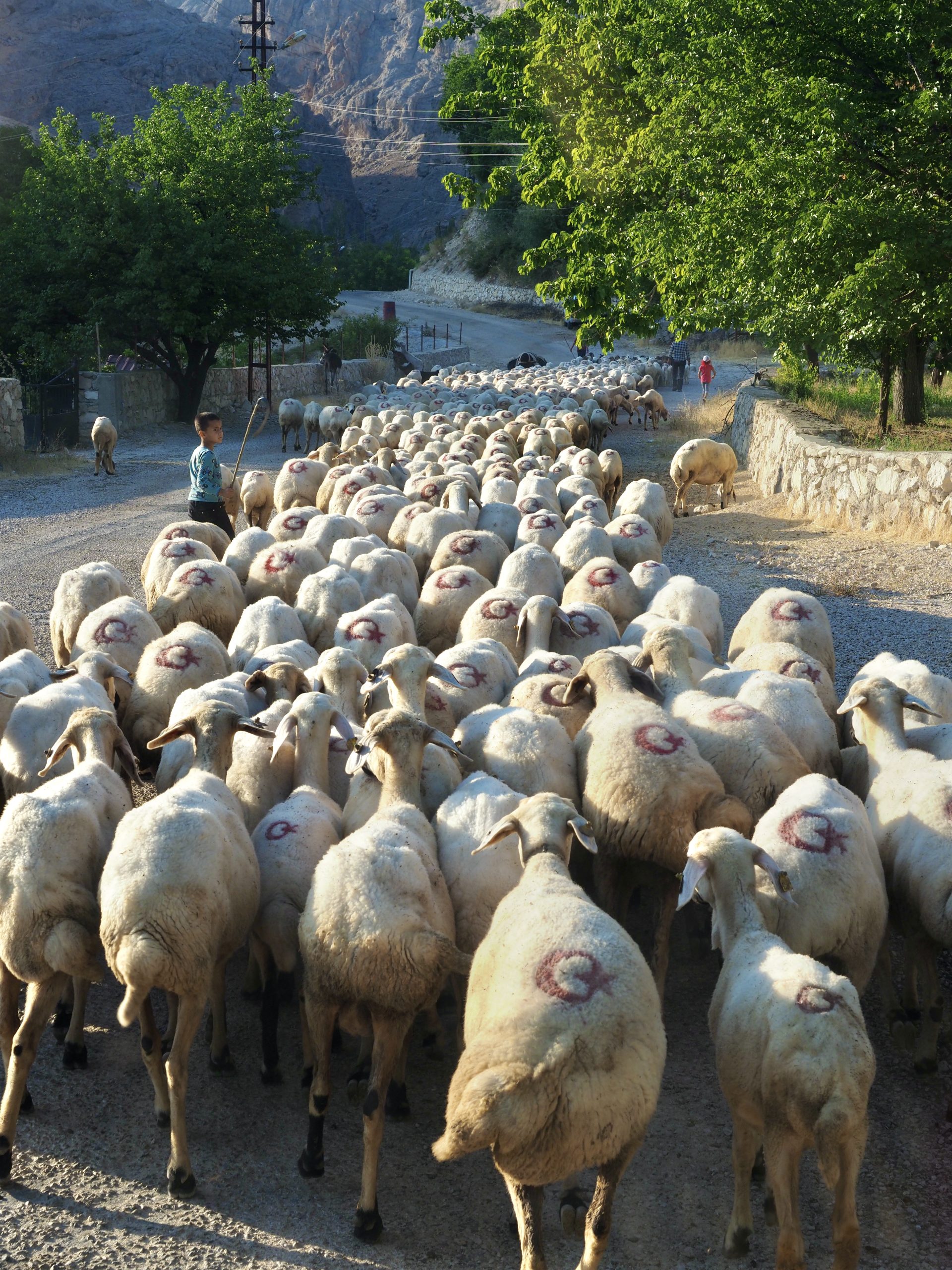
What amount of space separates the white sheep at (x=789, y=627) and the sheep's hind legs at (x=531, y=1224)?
4640 mm

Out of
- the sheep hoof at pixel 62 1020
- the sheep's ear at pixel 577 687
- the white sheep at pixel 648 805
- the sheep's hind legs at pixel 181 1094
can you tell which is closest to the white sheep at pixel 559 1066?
the sheep's hind legs at pixel 181 1094

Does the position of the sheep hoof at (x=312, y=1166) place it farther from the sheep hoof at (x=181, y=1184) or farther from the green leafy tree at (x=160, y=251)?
the green leafy tree at (x=160, y=251)

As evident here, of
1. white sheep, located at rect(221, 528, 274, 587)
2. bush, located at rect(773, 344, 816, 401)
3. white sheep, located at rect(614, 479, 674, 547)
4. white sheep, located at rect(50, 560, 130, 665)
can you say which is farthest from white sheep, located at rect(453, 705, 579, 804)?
bush, located at rect(773, 344, 816, 401)

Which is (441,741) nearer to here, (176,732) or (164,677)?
(176,732)

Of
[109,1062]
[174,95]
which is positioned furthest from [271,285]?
[109,1062]

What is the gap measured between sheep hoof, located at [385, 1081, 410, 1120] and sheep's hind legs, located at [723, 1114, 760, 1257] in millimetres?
1287

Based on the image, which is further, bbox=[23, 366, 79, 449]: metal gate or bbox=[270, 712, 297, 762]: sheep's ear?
bbox=[23, 366, 79, 449]: metal gate

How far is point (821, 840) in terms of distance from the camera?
462 cm

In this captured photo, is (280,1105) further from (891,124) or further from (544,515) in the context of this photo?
(891,124)

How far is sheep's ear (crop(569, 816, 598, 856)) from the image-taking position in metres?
4.47

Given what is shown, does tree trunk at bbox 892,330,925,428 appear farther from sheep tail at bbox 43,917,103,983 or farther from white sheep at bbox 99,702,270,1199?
sheep tail at bbox 43,917,103,983

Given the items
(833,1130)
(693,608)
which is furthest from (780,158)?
(833,1130)

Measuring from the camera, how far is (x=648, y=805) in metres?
5.08

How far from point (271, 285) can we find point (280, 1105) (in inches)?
994
